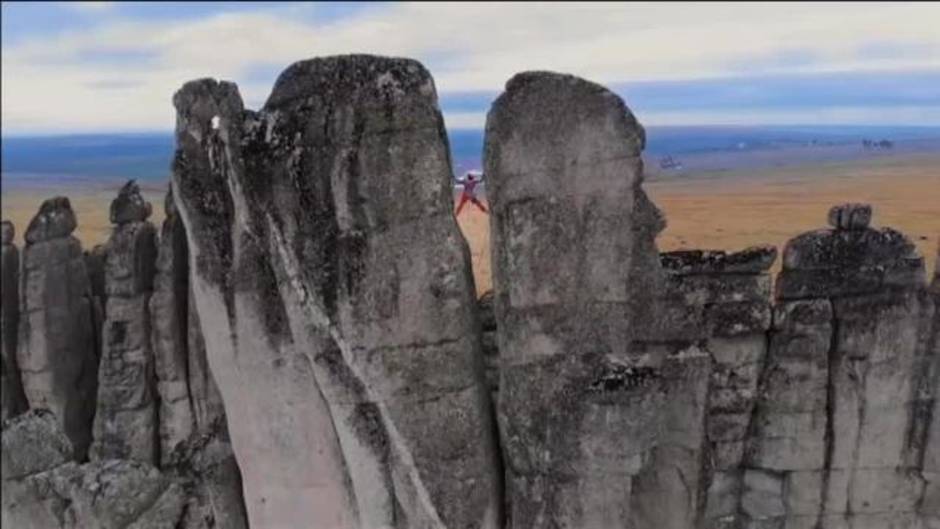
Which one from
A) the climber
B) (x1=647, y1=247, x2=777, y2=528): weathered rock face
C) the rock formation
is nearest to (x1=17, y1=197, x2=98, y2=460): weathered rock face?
the climber

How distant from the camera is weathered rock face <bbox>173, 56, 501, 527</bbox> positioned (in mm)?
11375

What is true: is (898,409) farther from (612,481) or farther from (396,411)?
(396,411)

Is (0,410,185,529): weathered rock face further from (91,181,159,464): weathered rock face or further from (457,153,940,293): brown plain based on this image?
(91,181,159,464): weathered rock face

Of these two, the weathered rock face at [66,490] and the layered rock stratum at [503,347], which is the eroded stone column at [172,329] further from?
A: the weathered rock face at [66,490]

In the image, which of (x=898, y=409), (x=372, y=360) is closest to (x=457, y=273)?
(x=372, y=360)

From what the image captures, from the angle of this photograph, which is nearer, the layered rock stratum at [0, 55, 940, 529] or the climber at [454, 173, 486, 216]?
the layered rock stratum at [0, 55, 940, 529]

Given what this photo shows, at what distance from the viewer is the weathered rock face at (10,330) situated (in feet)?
68.1

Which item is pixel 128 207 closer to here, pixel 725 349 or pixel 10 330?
pixel 10 330

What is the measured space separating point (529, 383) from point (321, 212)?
3.29m

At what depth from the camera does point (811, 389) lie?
43.1ft

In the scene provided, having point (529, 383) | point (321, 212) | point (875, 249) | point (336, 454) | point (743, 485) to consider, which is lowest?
point (743, 485)

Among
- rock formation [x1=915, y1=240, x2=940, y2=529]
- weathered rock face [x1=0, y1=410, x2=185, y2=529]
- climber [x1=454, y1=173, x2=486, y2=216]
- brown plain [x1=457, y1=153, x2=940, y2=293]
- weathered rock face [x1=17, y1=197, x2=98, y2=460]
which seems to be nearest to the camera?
rock formation [x1=915, y1=240, x2=940, y2=529]

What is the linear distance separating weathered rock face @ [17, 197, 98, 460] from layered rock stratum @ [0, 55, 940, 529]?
7.19 metres

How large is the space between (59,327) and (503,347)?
40.7 ft
